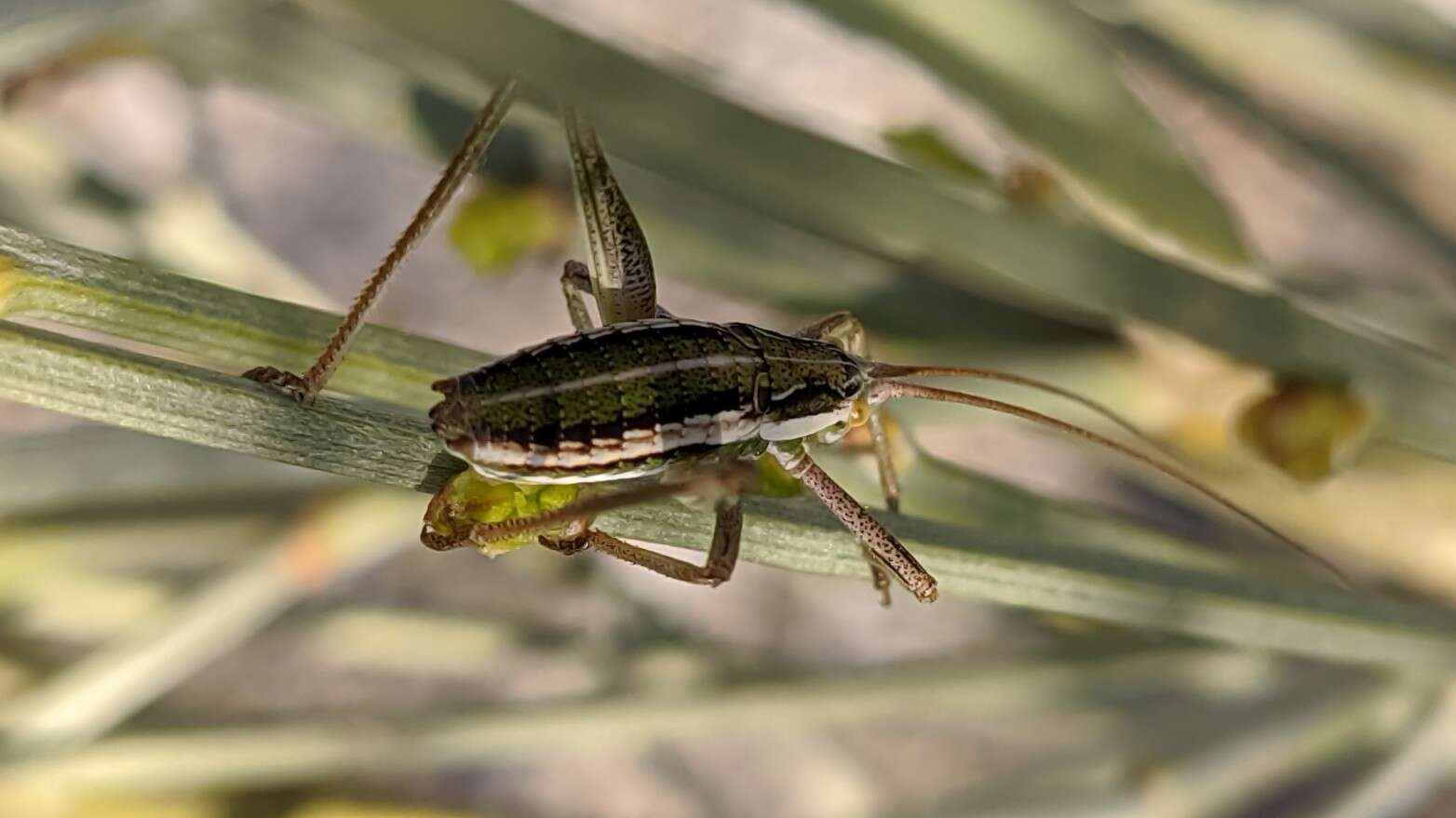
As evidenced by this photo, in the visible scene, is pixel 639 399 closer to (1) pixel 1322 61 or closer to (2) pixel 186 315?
(2) pixel 186 315

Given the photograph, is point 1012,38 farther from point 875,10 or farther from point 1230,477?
point 1230,477

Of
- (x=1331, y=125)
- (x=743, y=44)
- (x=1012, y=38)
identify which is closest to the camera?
(x=1012, y=38)

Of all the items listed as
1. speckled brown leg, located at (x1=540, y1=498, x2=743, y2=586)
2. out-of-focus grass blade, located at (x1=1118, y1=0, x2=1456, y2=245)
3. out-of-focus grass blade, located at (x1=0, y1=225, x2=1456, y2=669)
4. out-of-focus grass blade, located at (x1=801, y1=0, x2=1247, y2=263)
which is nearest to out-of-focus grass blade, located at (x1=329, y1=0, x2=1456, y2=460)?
out-of-focus grass blade, located at (x1=801, y1=0, x2=1247, y2=263)

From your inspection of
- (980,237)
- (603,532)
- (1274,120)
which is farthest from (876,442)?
(1274,120)

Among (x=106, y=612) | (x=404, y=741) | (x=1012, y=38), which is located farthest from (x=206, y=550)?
(x=1012, y=38)

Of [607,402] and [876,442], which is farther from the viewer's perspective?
[876,442]

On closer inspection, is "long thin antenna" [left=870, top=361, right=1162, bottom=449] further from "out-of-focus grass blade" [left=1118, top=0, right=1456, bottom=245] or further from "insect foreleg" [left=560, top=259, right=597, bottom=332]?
"out-of-focus grass blade" [left=1118, top=0, right=1456, bottom=245]
